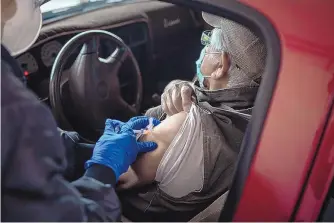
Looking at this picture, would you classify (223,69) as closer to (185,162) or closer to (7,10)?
(185,162)

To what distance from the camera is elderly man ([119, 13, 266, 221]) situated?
1622 millimetres

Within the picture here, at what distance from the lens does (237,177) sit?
Result: 123 centimetres

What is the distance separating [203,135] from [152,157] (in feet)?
0.64

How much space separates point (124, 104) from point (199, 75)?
0.60 metres

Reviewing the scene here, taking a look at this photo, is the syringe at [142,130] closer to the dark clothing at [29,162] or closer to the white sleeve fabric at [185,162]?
the white sleeve fabric at [185,162]

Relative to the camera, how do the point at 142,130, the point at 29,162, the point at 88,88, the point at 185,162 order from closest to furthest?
the point at 29,162 → the point at 185,162 → the point at 142,130 → the point at 88,88

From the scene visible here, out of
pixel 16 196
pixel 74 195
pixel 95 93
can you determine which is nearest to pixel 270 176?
pixel 74 195

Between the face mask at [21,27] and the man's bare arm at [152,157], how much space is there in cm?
54

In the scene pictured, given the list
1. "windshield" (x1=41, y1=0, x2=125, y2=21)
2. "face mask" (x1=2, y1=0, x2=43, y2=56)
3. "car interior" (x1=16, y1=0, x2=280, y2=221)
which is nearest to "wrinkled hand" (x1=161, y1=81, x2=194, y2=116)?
"car interior" (x1=16, y1=0, x2=280, y2=221)

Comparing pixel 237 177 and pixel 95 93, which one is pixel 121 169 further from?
pixel 95 93

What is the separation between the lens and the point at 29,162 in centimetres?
100

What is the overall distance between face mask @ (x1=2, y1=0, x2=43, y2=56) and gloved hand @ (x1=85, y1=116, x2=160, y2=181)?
347 mm

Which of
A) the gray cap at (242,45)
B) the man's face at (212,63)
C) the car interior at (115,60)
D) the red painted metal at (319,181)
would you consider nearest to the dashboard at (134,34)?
the car interior at (115,60)

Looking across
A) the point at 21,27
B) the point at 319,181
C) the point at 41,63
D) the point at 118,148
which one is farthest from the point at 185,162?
the point at 41,63
